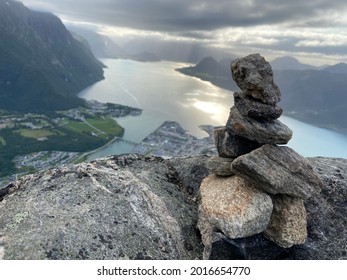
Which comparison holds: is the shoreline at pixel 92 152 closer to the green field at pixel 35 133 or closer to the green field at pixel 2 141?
the green field at pixel 35 133

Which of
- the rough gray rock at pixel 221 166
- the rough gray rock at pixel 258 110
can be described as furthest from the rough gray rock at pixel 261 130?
the rough gray rock at pixel 221 166

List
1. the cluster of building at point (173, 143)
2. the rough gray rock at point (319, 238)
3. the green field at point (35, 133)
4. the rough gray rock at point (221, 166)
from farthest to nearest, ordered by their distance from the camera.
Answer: the green field at point (35, 133)
the cluster of building at point (173, 143)
the rough gray rock at point (221, 166)
the rough gray rock at point (319, 238)

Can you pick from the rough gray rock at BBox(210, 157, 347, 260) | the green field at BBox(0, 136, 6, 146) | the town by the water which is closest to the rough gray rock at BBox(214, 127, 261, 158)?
the rough gray rock at BBox(210, 157, 347, 260)

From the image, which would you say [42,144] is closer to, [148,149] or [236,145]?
[148,149]

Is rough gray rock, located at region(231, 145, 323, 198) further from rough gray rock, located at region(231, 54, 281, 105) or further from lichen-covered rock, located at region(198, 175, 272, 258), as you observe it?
rough gray rock, located at region(231, 54, 281, 105)

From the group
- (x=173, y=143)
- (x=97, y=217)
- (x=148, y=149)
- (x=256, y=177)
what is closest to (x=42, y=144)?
(x=148, y=149)
